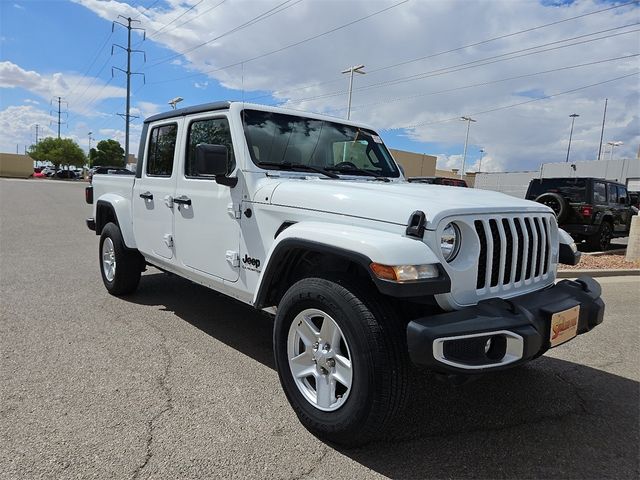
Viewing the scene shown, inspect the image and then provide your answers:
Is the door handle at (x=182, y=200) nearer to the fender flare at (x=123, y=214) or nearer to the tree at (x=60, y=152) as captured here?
the fender flare at (x=123, y=214)

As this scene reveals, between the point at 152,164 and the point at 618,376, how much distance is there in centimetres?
458

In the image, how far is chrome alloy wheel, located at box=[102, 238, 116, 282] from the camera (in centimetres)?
559

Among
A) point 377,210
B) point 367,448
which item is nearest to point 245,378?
point 367,448

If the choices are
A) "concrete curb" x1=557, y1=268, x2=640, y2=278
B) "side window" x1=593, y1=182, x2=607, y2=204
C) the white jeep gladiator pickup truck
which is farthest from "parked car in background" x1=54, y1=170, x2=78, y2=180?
the white jeep gladiator pickup truck

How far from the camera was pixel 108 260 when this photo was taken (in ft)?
18.9

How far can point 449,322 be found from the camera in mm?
2320

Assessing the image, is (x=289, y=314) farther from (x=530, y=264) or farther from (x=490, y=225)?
(x=530, y=264)

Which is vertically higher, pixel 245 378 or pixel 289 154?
pixel 289 154

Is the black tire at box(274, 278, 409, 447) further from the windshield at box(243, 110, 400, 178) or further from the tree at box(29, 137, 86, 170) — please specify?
the tree at box(29, 137, 86, 170)

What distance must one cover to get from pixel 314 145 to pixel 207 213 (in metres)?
1.04

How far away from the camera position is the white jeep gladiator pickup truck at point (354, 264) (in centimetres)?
238

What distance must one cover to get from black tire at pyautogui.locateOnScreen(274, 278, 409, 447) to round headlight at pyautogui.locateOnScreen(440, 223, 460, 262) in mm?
428

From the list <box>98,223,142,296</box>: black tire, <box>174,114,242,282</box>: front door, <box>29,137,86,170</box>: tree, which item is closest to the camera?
<box>174,114,242,282</box>: front door

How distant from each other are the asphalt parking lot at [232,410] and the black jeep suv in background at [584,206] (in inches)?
269
